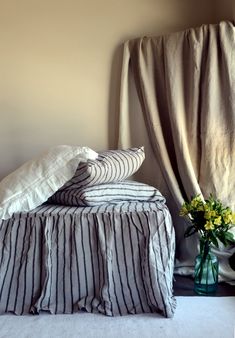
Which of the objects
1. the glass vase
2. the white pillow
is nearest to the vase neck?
the glass vase

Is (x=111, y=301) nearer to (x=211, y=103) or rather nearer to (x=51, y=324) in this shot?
(x=51, y=324)

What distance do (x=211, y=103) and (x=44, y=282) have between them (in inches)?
54.9

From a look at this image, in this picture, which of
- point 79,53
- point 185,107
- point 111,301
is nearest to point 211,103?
point 185,107

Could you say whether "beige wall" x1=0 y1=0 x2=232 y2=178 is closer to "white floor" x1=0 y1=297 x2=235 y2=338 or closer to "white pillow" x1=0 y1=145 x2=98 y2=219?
"white pillow" x1=0 y1=145 x2=98 y2=219

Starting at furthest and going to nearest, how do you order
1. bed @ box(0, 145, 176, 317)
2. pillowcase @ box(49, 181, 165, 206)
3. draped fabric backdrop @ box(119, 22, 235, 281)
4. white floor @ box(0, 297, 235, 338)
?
draped fabric backdrop @ box(119, 22, 235, 281) < pillowcase @ box(49, 181, 165, 206) < bed @ box(0, 145, 176, 317) < white floor @ box(0, 297, 235, 338)

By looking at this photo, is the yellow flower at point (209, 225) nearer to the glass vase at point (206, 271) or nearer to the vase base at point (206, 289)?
the glass vase at point (206, 271)

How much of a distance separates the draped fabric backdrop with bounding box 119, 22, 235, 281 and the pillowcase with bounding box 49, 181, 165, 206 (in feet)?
0.94

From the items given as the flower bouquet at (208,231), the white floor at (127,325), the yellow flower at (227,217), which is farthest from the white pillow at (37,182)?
the yellow flower at (227,217)

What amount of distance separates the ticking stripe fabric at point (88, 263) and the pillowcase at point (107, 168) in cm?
17

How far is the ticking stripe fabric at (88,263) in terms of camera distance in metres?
1.82

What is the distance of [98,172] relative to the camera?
1888 millimetres

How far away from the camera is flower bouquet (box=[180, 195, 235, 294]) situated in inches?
77.0

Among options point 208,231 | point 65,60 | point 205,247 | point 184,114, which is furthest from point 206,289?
point 65,60

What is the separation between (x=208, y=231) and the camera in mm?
1991
